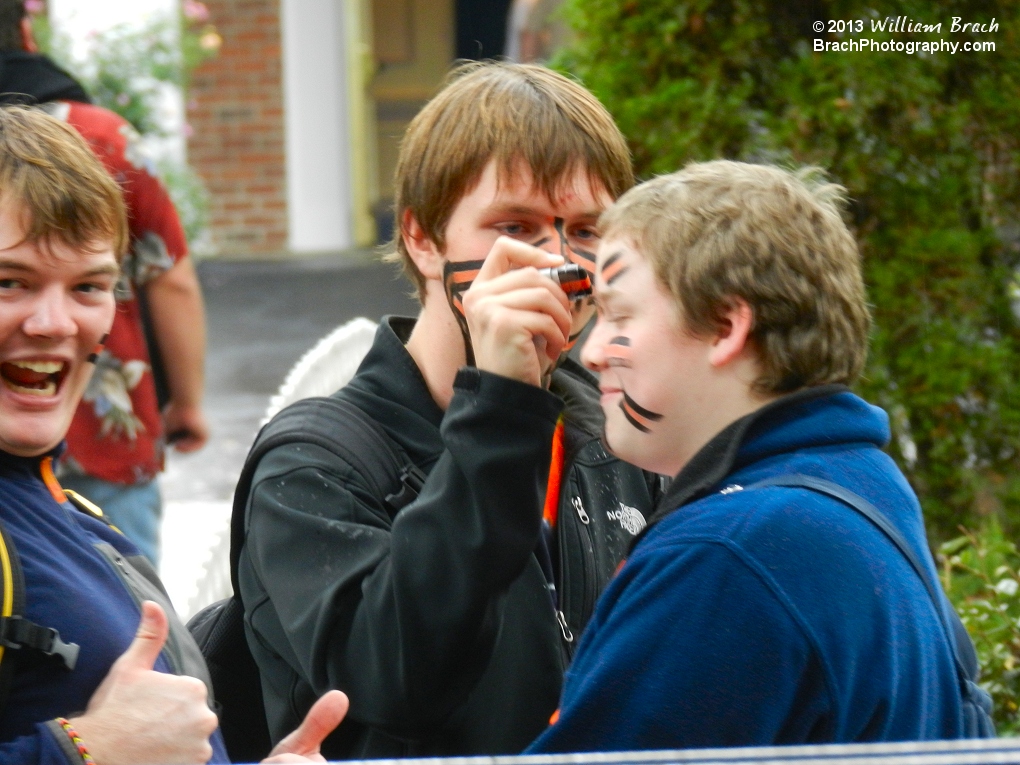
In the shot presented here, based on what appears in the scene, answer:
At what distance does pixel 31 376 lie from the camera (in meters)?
1.82

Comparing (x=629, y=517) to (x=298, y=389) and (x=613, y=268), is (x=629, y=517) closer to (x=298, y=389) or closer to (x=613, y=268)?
(x=613, y=268)

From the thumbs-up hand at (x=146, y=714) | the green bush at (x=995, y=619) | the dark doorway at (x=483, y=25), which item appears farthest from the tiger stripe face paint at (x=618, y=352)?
the dark doorway at (x=483, y=25)

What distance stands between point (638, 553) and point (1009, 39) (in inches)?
111

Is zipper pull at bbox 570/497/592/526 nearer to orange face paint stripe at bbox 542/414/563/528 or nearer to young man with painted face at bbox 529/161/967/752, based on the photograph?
orange face paint stripe at bbox 542/414/563/528

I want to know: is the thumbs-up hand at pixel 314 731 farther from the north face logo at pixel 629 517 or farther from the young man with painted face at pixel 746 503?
the north face logo at pixel 629 517

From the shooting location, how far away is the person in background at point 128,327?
137 inches

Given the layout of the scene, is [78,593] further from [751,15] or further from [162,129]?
[162,129]

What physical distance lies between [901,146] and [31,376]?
9.26 feet

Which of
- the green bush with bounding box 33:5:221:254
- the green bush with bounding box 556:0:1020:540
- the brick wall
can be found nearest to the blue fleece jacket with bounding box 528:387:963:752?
the green bush with bounding box 556:0:1020:540

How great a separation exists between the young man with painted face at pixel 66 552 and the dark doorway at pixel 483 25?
12459 mm

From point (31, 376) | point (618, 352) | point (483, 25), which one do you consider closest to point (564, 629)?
point (618, 352)

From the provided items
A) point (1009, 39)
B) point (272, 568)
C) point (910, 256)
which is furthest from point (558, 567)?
point (1009, 39)

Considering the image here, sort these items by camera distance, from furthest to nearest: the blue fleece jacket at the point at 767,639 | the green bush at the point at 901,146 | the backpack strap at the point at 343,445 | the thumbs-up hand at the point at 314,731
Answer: the green bush at the point at 901,146 → the backpack strap at the point at 343,445 → the thumbs-up hand at the point at 314,731 → the blue fleece jacket at the point at 767,639

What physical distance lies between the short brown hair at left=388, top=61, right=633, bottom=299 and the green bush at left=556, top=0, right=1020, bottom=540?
1729mm
